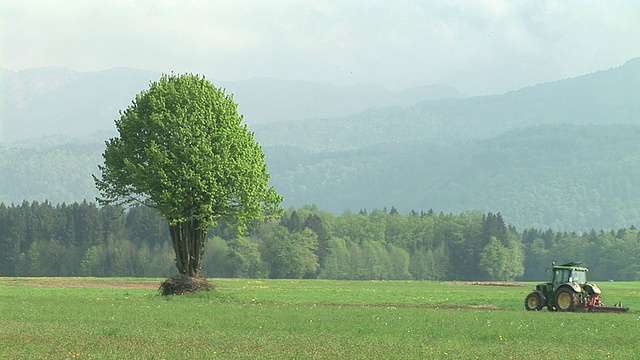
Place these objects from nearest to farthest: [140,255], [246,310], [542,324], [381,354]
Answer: [381,354] → [542,324] → [246,310] → [140,255]

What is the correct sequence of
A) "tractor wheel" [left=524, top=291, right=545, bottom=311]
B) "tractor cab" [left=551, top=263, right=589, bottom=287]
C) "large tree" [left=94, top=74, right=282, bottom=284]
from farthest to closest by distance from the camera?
"large tree" [left=94, top=74, right=282, bottom=284]
"tractor cab" [left=551, top=263, right=589, bottom=287]
"tractor wheel" [left=524, top=291, right=545, bottom=311]

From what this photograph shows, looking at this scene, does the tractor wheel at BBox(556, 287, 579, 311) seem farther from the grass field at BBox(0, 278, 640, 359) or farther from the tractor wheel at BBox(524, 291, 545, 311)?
the grass field at BBox(0, 278, 640, 359)

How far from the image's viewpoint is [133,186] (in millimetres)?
70250

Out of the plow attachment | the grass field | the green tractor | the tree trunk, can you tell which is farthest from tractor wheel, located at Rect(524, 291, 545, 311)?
the tree trunk

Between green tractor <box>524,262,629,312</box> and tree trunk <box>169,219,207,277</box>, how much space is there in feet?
86.8

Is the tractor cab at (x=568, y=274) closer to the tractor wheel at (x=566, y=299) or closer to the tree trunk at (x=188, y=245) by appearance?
the tractor wheel at (x=566, y=299)

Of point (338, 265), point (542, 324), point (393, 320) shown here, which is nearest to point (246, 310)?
point (393, 320)

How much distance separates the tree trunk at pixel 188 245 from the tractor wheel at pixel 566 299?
91.5 feet

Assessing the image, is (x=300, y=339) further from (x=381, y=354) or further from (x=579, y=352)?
(x=579, y=352)

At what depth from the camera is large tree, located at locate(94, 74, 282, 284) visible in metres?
67.4

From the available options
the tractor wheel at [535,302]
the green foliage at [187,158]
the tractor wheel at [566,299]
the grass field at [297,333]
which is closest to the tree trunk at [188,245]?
the green foliage at [187,158]

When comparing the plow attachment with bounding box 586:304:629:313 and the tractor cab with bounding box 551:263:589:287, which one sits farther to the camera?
the tractor cab with bounding box 551:263:589:287

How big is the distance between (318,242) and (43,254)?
59.3 meters

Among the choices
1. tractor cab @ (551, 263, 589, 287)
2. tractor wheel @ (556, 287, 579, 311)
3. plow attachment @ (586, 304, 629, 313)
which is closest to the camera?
plow attachment @ (586, 304, 629, 313)
